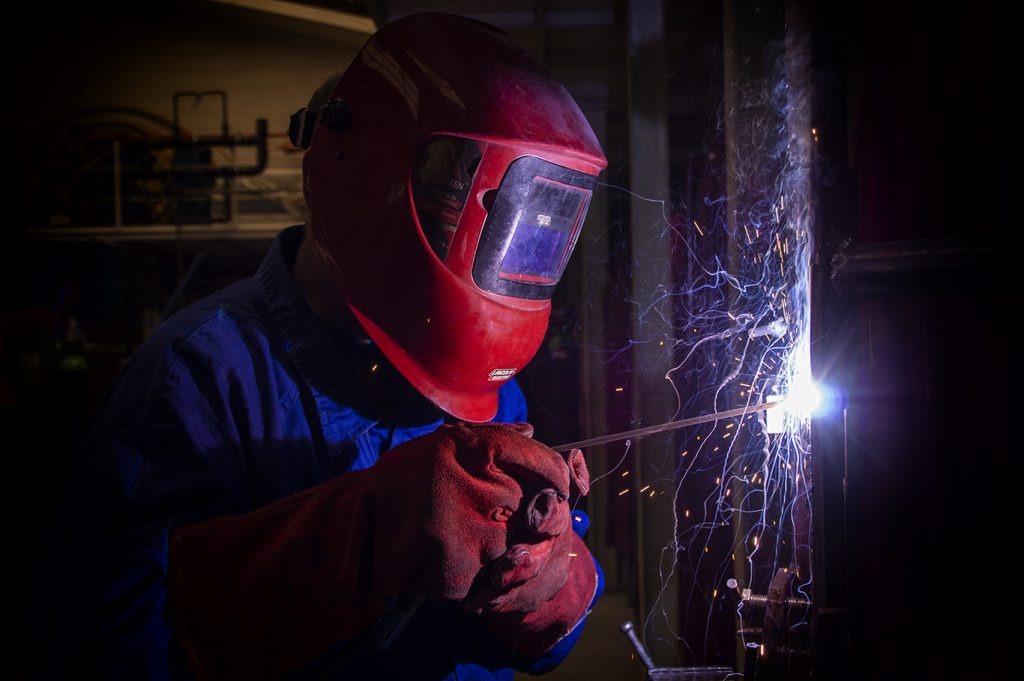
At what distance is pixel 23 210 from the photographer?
12.0 feet

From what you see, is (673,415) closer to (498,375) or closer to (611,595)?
(498,375)

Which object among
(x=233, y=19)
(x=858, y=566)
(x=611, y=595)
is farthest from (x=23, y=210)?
(x=858, y=566)

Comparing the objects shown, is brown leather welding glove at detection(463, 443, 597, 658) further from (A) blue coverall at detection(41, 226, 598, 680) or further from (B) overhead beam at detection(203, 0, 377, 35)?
(B) overhead beam at detection(203, 0, 377, 35)

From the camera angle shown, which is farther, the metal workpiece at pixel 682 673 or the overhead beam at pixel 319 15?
the overhead beam at pixel 319 15

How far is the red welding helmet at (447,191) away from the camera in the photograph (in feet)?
3.49

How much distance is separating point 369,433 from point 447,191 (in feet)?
1.37

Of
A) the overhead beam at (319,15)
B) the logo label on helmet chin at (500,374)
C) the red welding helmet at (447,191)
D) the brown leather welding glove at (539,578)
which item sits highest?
the overhead beam at (319,15)

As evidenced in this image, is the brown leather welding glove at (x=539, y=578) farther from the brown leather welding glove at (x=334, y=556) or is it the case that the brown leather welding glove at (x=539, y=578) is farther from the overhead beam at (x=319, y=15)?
the overhead beam at (x=319, y=15)

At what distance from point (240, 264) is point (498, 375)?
2.60ft

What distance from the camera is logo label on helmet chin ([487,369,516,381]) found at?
116 cm

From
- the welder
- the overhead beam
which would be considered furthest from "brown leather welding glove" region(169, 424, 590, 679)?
the overhead beam

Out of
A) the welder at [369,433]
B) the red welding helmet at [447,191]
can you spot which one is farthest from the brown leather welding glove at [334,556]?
the red welding helmet at [447,191]

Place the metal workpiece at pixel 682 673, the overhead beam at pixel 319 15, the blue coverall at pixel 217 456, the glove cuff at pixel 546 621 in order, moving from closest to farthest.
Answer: the blue coverall at pixel 217 456
the metal workpiece at pixel 682 673
the glove cuff at pixel 546 621
the overhead beam at pixel 319 15

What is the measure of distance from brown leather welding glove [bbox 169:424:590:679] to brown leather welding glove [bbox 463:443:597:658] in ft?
0.13
